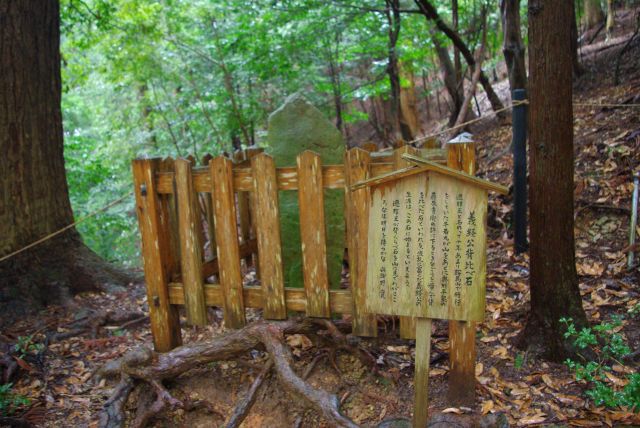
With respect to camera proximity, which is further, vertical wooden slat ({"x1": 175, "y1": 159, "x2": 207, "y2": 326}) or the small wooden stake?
vertical wooden slat ({"x1": 175, "y1": 159, "x2": 207, "y2": 326})

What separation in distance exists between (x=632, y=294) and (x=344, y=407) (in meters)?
2.57

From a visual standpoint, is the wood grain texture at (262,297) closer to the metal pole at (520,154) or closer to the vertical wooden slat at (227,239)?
the vertical wooden slat at (227,239)

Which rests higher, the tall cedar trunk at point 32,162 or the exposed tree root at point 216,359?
the tall cedar trunk at point 32,162

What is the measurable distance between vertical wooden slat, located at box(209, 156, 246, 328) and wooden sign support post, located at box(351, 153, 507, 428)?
138 centimetres

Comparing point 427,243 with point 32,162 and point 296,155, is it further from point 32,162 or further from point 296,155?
point 32,162

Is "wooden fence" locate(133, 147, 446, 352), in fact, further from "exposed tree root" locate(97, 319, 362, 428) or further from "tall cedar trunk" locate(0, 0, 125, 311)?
"tall cedar trunk" locate(0, 0, 125, 311)

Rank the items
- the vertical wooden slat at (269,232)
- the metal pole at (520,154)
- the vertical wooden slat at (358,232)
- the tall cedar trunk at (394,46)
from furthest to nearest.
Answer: the tall cedar trunk at (394,46) → the metal pole at (520,154) → the vertical wooden slat at (269,232) → the vertical wooden slat at (358,232)

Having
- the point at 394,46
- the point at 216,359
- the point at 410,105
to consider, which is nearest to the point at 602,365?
the point at 216,359

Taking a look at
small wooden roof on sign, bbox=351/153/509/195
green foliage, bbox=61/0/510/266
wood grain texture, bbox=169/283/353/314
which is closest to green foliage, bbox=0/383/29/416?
wood grain texture, bbox=169/283/353/314

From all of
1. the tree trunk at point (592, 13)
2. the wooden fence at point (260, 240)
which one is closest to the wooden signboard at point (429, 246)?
the wooden fence at point (260, 240)

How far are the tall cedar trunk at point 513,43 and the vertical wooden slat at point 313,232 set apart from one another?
4.84m

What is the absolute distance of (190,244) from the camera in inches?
147

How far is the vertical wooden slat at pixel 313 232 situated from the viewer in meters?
3.29

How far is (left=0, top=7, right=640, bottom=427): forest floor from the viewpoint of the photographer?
10.3ft
